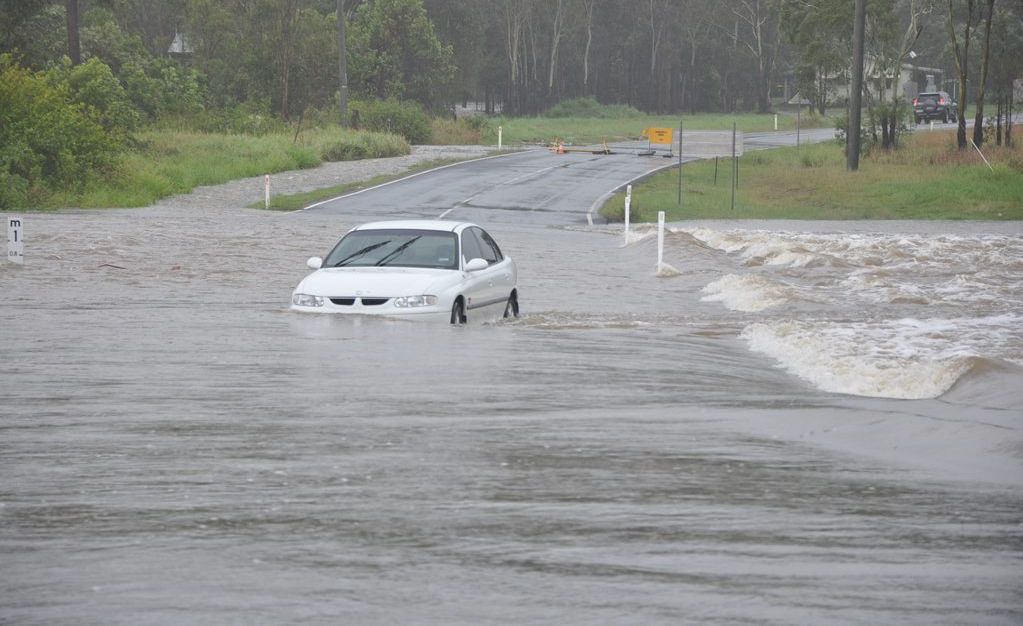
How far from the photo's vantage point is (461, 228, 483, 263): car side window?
16.7 metres

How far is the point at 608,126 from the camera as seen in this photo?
9544 centimetres

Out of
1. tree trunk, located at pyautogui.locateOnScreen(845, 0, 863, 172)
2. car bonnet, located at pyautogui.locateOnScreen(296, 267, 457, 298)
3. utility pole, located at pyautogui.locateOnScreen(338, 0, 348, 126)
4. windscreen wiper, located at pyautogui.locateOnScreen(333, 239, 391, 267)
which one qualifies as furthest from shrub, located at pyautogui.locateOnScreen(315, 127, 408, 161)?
car bonnet, located at pyautogui.locateOnScreen(296, 267, 457, 298)

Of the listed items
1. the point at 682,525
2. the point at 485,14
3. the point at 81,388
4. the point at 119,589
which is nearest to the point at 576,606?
the point at 682,525

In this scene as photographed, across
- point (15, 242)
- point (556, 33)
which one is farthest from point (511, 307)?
point (556, 33)

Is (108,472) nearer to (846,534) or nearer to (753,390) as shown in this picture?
(846,534)

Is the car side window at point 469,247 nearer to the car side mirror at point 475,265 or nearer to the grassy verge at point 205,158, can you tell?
the car side mirror at point 475,265

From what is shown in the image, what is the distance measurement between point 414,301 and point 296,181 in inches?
1313

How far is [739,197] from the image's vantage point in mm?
44125

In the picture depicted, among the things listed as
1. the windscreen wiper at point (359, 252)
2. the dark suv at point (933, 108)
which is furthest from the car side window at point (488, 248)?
the dark suv at point (933, 108)

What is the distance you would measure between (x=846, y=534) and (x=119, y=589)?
12.3 ft

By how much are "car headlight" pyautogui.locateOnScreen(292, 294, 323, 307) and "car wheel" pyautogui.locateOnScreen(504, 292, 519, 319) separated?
298cm

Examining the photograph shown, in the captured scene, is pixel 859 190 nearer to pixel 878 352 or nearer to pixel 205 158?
pixel 205 158

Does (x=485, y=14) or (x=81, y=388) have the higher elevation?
(x=485, y=14)

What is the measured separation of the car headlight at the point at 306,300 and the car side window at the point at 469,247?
6.17 feet
